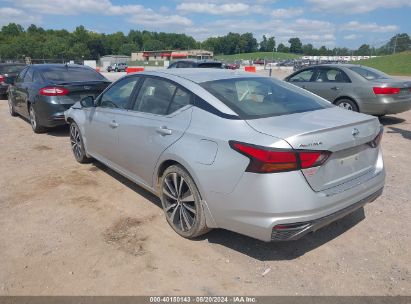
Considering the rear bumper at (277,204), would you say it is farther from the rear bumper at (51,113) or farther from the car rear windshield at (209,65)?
the car rear windshield at (209,65)

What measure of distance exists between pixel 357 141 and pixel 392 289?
1.23 metres

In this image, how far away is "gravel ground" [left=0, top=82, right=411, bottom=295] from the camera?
297 cm

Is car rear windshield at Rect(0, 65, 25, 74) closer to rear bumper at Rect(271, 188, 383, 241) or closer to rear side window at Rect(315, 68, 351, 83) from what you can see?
rear side window at Rect(315, 68, 351, 83)

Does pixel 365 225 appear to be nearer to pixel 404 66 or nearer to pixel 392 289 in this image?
pixel 392 289

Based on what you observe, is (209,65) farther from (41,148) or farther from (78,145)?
(78,145)

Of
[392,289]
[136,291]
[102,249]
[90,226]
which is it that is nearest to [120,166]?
[90,226]

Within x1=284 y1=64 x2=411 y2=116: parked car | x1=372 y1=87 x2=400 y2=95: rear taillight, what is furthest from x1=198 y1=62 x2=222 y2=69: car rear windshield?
x1=372 y1=87 x2=400 y2=95: rear taillight

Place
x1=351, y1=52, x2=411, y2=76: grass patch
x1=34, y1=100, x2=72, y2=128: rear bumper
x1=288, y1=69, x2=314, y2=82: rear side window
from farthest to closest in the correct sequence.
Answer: x1=351, y1=52, x2=411, y2=76: grass patch → x1=288, y1=69, x2=314, y2=82: rear side window → x1=34, y1=100, x2=72, y2=128: rear bumper

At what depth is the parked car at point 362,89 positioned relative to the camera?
8470 mm

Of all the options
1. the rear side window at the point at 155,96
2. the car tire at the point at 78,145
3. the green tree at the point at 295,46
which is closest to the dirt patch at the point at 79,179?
the car tire at the point at 78,145

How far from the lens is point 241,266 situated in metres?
3.23

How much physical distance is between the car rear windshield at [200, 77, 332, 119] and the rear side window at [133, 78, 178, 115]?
1.51ft

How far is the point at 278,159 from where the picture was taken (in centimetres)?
274

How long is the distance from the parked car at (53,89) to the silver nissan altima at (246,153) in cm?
373
